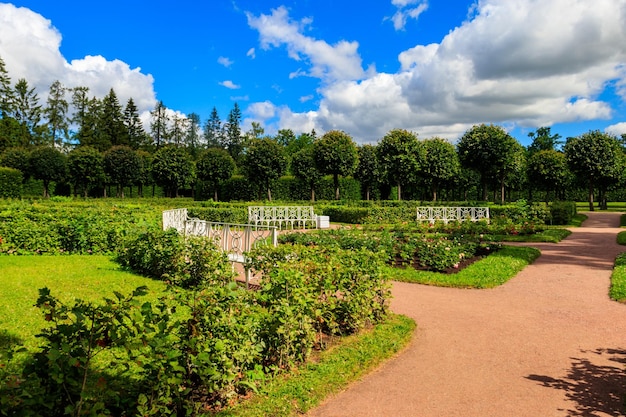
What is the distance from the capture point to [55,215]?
34.1ft

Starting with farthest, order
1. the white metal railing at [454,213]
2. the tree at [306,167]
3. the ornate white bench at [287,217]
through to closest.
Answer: the tree at [306,167] → the white metal railing at [454,213] → the ornate white bench at [287,217]

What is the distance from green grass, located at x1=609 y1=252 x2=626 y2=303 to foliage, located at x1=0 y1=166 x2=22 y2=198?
110ft

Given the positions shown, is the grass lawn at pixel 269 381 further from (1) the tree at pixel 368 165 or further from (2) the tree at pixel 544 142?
(2) the tree at pixel 544 142

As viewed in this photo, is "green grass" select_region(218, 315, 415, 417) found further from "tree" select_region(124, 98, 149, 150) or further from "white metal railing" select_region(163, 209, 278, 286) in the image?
"tree" select_region(124, 98, 149, 150)

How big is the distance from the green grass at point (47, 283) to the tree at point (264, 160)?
19.6 m

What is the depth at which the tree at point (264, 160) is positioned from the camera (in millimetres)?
28062

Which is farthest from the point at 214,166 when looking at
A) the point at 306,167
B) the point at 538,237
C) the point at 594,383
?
the point at 594,383

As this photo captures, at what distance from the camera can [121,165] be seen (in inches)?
1321

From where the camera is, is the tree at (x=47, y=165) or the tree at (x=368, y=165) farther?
the tree at (x=368, y=165)

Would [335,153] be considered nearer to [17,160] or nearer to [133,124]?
[17,160]

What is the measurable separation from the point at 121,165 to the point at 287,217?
69.5 ft

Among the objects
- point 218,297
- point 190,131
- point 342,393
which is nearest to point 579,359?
point 342,393

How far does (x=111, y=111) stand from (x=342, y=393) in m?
63.1

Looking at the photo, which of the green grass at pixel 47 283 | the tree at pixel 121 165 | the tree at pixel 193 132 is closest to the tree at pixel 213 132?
the tree at pixel 193 132
